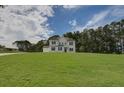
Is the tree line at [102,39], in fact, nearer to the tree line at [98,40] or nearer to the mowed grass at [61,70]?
the tree line at [98,40]

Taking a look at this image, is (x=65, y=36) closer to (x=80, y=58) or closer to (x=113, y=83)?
(x=80, y=58)

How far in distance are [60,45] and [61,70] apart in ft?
1.56

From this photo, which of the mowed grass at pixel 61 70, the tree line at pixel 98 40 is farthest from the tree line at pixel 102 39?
the mowed grass at pixel 61 70

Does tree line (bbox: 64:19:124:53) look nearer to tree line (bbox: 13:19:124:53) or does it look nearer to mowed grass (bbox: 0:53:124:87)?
tree line (bbox: 13:19:124:53)

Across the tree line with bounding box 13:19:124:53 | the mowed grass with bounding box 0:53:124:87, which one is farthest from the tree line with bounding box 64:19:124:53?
the mowed grass with bounding box 0:53:124:87

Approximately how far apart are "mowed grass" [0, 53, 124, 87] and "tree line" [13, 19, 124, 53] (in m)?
0.10

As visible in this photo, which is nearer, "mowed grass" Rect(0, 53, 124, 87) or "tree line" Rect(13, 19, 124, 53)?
"mowed grass" Rect(0, 53, 124, 87)

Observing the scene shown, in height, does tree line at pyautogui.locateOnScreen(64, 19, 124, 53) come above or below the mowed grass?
above

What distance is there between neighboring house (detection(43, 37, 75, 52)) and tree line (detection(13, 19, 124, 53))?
0.23ft

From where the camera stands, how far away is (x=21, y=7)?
5.40 meters

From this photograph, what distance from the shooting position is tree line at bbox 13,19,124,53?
5.55 m

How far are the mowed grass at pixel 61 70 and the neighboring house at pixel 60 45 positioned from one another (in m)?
0.09

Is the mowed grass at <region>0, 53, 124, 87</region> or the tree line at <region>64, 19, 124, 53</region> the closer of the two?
the mowed grass at <region>0, 53, 124, 87</region>

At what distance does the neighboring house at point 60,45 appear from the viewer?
220 inches
